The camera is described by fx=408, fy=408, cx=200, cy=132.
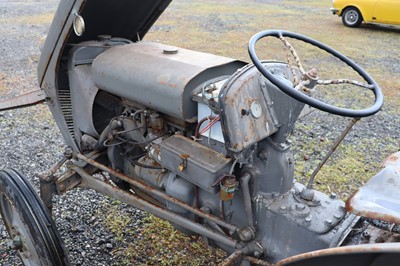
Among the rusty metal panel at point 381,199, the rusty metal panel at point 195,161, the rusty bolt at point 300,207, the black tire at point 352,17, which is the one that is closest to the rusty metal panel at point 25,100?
the rusty metal panel at point 195,161

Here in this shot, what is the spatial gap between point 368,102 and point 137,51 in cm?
377

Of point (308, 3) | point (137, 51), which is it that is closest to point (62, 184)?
point (137, 51)

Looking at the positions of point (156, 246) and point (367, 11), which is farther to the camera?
point (367, 11)

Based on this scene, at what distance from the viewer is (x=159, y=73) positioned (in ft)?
6.38

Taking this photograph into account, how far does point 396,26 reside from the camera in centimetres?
1019

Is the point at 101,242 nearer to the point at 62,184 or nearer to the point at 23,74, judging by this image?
the point at 62,184

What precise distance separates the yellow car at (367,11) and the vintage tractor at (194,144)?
826 centimetres

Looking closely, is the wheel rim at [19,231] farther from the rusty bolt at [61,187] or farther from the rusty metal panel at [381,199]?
the rusty metal panel at [381,199]

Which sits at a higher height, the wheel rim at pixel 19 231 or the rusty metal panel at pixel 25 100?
the rusty metal panel at pixel 25 100

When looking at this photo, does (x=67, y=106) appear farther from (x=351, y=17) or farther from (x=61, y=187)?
(x=351, y=17)

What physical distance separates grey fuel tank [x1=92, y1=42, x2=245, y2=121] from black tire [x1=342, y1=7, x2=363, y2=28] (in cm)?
890

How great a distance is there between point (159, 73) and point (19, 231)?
1.24 meters

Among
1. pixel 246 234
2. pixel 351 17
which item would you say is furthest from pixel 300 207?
pixel 351 17

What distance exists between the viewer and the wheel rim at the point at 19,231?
2.23 m
